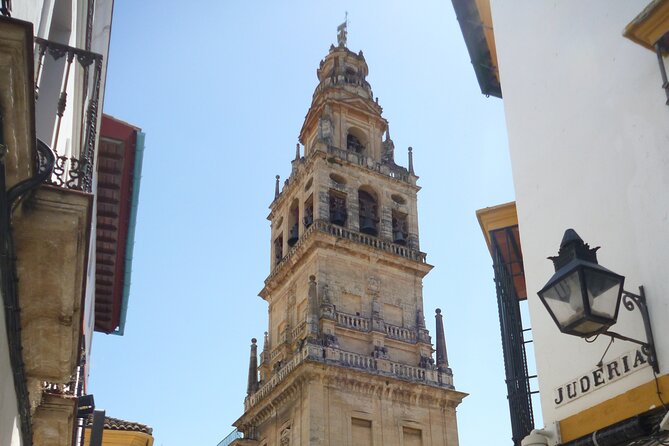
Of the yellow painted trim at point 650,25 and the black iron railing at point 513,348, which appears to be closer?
the yellow painted trim at point 650,25

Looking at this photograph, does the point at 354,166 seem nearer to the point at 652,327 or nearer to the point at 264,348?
the point at 264,348

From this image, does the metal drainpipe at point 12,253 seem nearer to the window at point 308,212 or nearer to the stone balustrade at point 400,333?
the stone balustrade at point 400,333

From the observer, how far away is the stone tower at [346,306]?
98.7ft

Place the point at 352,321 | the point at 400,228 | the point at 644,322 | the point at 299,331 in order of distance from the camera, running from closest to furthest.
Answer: the point at 644,322 → the point at 352,321 → the point at 299,331 → the point at 400,228

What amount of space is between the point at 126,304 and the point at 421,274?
1967cm

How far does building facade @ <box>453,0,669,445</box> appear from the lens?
5.45 meters

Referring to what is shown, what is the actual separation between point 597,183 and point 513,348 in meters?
2.61

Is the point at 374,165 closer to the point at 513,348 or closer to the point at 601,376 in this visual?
the point at 513,348

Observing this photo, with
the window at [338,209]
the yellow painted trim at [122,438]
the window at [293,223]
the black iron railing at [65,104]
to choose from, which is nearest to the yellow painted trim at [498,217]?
the black iron railing at [65,104]

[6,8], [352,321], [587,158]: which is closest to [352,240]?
[352,321]

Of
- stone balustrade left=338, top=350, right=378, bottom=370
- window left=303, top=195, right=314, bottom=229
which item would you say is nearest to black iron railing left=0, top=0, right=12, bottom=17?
stone balustrade left=338, top=350, right=378, bottom=370

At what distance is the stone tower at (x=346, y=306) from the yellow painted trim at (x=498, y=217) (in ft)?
69.1

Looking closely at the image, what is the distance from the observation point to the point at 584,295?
497 centimetres

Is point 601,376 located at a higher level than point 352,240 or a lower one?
lower
